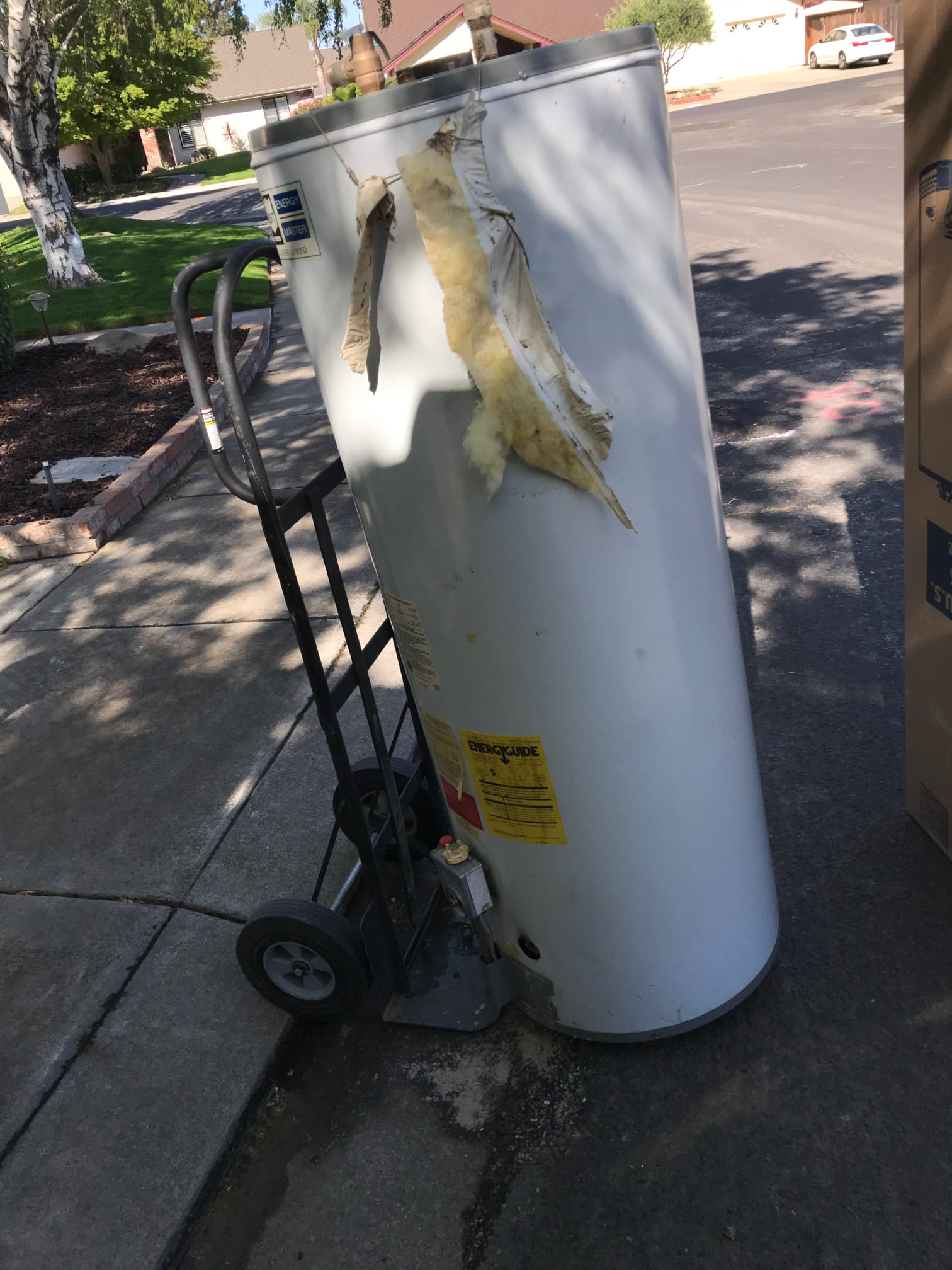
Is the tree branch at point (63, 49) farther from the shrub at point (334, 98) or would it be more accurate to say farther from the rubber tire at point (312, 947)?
the rubber tire at point (312, 947)

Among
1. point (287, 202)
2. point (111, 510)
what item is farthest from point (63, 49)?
point (287, 202)

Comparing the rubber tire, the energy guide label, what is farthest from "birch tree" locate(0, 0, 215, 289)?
the rubber tire

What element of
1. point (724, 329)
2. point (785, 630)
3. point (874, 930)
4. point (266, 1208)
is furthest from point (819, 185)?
point (266, 1208)

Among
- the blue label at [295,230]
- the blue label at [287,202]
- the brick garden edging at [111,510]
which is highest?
the blue label at [287,202]

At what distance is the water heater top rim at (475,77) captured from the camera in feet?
4.75

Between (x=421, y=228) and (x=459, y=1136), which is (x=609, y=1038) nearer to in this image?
(x=459, y=1136)

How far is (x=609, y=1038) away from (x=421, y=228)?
1.80 meters

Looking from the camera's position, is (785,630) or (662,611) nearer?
(662,611)

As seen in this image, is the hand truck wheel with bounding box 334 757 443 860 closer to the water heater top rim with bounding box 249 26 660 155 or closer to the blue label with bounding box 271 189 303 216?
the blue label with bounding box 271 189 303 216

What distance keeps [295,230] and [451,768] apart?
114cm

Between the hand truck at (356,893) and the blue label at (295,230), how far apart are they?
11 cm

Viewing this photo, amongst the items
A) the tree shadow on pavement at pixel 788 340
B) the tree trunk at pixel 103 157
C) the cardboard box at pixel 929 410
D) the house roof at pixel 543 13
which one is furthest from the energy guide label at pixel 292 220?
the house roof at pixel 543 13

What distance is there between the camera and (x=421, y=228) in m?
1.51

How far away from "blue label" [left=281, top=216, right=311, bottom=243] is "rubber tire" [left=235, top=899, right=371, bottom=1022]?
5.12 ft
